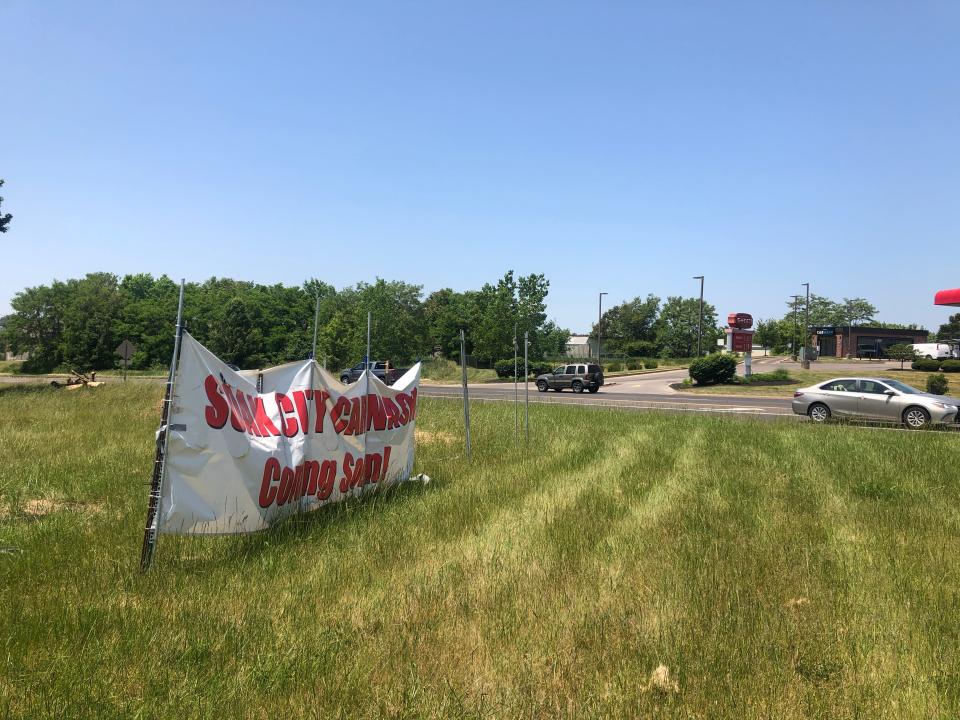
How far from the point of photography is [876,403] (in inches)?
787

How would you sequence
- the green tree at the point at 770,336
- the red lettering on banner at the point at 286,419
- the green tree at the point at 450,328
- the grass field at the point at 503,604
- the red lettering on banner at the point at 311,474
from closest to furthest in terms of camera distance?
the grass field at the point at 503,604 < the red lettering on banner at the point at 286,419 < the red lettering on banner at the point at 311,474 < the green tree at the point at 450,328 < the green tree at the point at 770,336

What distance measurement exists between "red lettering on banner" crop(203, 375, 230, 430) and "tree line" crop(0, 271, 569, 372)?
52.6m

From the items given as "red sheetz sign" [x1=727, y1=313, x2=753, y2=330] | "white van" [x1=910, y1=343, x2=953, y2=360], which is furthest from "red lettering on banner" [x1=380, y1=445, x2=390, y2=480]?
"white van" [x1=910, y1=343, x2=953, y2=360]

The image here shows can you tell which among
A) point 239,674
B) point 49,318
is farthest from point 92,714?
point 49,318

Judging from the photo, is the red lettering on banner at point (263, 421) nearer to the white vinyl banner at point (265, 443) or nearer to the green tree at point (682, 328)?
the white vinyl banner at point (265, 443)

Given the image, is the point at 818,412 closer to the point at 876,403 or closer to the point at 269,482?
the point at 876,403

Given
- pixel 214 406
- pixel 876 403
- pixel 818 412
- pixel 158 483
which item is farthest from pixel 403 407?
pixel 876 403

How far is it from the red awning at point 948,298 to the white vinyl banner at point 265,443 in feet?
57.4

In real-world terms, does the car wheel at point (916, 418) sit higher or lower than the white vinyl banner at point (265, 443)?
lower

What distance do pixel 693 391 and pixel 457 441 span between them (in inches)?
1070

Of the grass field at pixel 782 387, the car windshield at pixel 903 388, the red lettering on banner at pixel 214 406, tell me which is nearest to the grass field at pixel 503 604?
the red lettering on banner at pixel 214 406

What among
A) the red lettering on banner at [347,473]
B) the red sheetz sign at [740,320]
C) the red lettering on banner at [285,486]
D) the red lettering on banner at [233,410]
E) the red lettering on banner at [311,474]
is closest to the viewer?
the red lettering on banner at [233,410]

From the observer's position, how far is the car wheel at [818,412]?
20.9m

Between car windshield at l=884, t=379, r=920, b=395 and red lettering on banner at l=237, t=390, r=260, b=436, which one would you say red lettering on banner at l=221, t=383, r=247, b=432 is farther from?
car windshield at l=884, t=379, r=920, b=395
